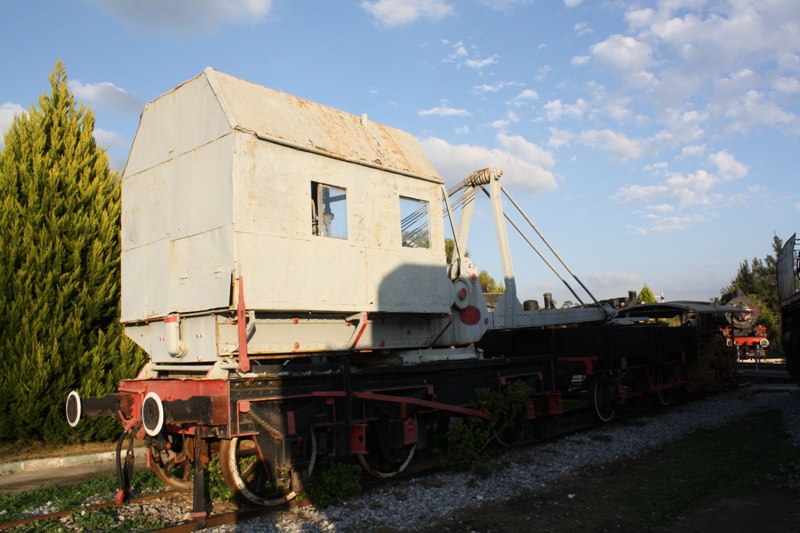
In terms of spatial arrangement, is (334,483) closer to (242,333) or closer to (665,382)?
(242,333)

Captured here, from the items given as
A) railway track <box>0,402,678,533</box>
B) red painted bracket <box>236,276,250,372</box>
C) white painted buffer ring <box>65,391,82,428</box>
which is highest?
red painted bracket <box>236,276,250,372</box>

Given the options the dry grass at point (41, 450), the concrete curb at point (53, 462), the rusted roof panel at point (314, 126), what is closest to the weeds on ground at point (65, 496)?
the concrete curb at point (53, 462)

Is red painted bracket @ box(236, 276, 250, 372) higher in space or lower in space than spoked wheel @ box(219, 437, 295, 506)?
higher

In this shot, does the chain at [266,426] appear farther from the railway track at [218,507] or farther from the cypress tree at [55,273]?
the cypress tree at [55,273]

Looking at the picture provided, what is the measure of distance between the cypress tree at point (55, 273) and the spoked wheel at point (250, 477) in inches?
198

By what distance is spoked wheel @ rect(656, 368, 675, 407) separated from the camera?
14.5 metres

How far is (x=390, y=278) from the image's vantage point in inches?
316

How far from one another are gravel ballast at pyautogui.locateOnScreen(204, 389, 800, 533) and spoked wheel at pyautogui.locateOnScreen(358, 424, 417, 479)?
34 cm

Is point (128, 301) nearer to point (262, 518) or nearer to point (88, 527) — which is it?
point (88, 527)

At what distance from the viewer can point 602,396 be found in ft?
40.5

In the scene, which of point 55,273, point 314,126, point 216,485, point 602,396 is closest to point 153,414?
point 216,485

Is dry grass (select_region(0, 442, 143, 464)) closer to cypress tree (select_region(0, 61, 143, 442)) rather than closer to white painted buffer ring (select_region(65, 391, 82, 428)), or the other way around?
cypress tree (select_region(0, 61, 143, 442))

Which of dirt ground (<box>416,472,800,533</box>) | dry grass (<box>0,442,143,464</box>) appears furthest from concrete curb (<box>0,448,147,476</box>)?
dirt ground (<box>416,472,800,533</box>)

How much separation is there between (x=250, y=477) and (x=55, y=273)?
5.66m
